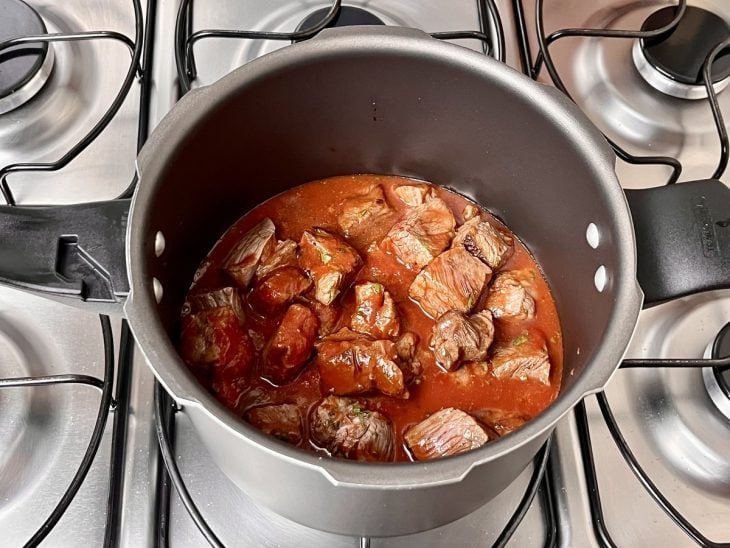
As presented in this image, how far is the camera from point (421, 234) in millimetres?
1276

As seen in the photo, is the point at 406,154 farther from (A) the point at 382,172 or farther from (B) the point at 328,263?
(B) the point at 328,263

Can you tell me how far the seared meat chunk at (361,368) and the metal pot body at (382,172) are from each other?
9.5 inches

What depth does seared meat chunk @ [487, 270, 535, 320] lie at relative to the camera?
4.09ft

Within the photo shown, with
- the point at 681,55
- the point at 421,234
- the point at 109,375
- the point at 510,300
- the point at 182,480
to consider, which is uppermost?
the point at 681,55

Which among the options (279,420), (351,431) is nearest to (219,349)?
(279,420)

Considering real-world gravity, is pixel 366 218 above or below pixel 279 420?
above

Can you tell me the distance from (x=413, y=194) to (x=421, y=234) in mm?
100

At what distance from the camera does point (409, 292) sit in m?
1.26

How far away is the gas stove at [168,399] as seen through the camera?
1043mm

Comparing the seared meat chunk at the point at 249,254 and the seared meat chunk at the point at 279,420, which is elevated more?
the seared meat chunk at the point at 249,254

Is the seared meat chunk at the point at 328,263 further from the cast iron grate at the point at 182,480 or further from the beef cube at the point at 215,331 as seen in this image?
the cast iron grate at the point at 182,480

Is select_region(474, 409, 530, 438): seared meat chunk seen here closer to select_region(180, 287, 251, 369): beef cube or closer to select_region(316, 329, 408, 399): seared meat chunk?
select_region(316, 329, 408, 399): seared meat chunk

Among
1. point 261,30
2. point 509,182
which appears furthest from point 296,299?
point 261,30

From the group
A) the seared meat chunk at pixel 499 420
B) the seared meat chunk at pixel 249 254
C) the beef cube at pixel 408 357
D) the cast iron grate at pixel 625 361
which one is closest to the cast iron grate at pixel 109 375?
the seared meat chunk at pixel 249 254
